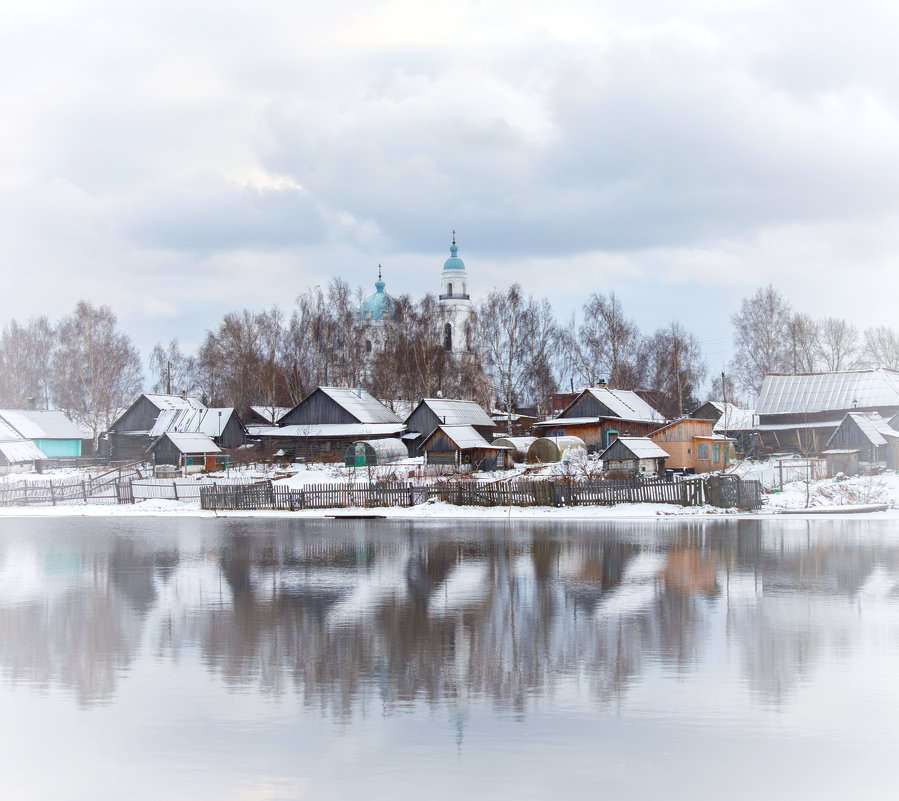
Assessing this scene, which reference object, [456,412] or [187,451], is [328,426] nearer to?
[456,412]

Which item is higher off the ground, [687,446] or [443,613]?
[687,446]

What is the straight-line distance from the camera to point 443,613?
1348 centimetres

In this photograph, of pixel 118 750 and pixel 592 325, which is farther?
pixel 592 325

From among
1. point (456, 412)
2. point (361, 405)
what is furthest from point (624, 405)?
point (361, 405)

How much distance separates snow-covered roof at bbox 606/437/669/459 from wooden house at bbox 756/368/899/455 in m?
13.0

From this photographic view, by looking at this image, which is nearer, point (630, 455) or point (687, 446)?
point (630, 455)

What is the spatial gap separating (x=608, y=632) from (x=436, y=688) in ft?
10.7

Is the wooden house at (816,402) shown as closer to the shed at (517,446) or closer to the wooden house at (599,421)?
the wooden house at (599,421)

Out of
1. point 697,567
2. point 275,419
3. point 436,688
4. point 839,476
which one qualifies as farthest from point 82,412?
point 436,688

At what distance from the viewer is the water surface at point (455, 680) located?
7.28 meters

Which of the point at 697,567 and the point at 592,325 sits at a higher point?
the point at 592,325

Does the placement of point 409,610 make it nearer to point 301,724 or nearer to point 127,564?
point 301,724

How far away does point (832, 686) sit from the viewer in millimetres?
9547

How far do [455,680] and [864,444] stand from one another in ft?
136
